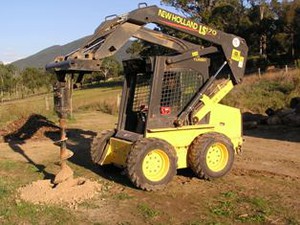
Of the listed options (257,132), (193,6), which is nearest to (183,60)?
(257,132)

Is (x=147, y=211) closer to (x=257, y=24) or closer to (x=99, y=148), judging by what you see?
(x=99, y=148)

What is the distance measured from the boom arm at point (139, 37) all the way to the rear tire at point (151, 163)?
62.5 inches

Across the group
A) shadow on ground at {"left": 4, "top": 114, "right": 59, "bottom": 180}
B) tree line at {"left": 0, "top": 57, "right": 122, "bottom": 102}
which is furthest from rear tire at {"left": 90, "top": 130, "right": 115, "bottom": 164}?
tree line at {"left": 0, "top": 57, "right": 122, "bottom": 102}

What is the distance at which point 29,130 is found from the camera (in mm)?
17938

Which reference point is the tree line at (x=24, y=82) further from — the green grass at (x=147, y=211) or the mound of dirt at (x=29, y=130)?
the green grass at (x=147, y=211)

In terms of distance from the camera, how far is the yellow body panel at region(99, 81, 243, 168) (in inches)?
374

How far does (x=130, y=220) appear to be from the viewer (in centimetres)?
735

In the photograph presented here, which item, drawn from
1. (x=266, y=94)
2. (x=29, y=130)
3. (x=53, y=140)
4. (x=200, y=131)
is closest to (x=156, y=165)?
(x=200, y=131)

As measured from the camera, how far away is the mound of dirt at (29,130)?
1708 centimetres

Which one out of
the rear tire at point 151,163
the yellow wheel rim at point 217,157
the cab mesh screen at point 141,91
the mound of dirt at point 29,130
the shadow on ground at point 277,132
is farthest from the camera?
the mound of dirt at point 29,130

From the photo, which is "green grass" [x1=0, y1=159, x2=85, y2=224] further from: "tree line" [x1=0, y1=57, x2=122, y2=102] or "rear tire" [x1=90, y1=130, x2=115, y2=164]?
"tree line" [x1=0, y1=57, x2=122, y2=102]

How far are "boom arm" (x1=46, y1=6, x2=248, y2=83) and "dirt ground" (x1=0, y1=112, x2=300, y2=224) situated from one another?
2.15m

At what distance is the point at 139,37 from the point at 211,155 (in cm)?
259

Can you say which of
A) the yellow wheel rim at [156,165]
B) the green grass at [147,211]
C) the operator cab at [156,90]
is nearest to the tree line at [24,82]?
the operator cab at [156,90]
